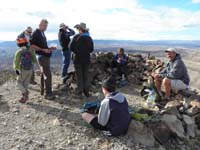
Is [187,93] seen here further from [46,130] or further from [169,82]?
[46,130]

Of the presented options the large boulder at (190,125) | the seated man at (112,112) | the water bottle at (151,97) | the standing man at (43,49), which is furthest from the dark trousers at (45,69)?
the large boulder at (190,125)

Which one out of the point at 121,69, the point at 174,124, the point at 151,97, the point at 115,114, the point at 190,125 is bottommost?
the point at 190,125

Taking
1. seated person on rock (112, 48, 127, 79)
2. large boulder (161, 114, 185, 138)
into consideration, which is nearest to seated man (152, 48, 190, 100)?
large boulder (161, 114, 185, 138)

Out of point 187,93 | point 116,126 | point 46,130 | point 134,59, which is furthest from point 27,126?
point 134,59

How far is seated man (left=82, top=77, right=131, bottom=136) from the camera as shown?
8117 millimetres

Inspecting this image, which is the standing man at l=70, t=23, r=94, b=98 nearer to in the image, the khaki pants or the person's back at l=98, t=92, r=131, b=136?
the khaki pants

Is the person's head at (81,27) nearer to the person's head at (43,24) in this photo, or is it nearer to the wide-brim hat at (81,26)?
the wide-brim hat at (81,26)

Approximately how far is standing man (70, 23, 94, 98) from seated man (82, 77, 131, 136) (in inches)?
116

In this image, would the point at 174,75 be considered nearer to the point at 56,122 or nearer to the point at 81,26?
the point at 81,26

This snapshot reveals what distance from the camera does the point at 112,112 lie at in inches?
320

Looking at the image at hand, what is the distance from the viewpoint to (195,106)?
1064 cm

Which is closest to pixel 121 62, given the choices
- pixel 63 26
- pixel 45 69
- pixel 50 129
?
pixel 63 26

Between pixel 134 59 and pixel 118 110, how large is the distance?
27.4 ft

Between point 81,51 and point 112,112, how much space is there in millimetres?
3417
